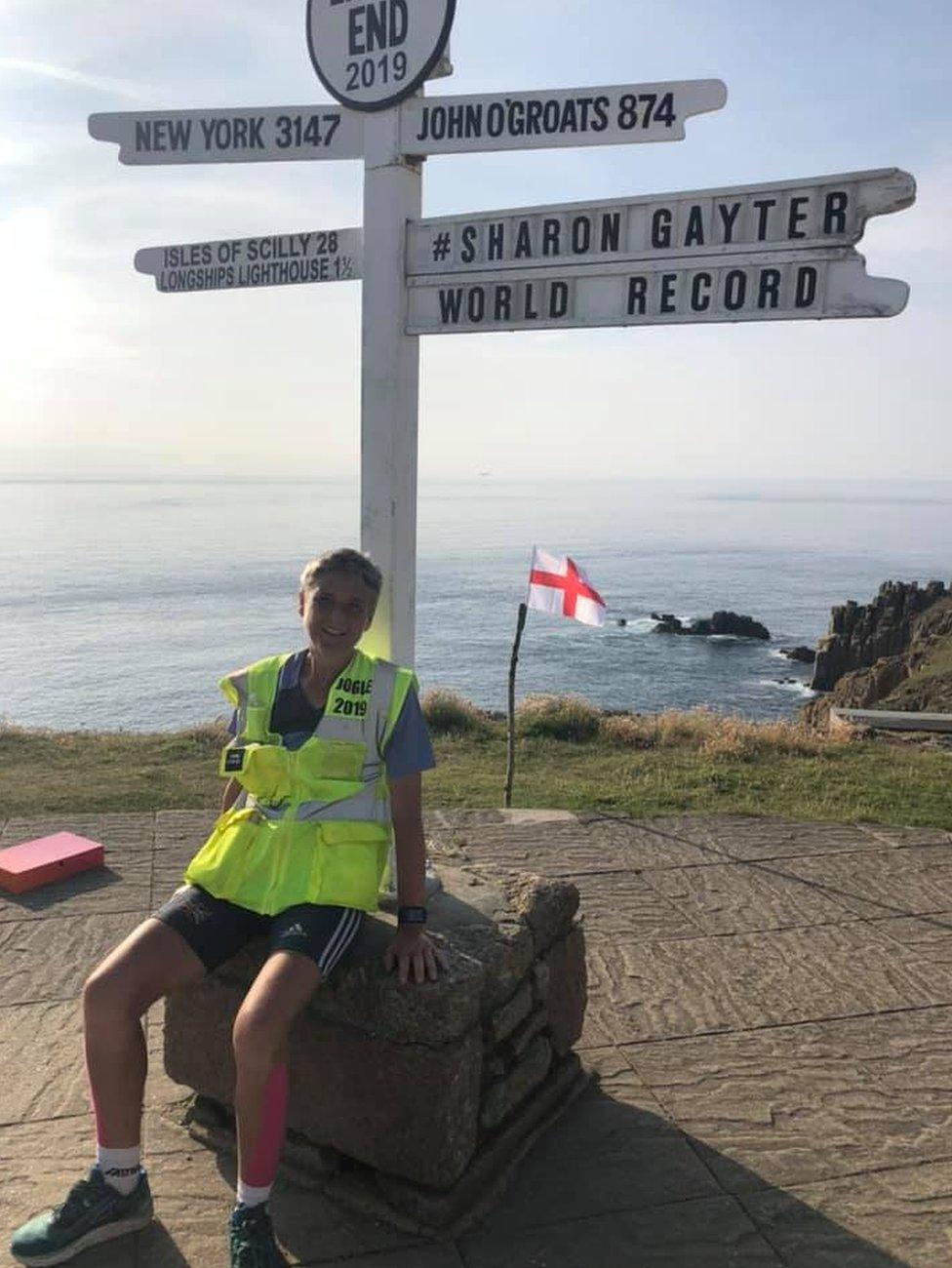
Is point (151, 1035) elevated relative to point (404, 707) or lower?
lower

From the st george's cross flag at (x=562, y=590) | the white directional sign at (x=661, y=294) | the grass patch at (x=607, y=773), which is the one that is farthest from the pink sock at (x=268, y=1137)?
the st george's cross flag at (x=562, y=590)

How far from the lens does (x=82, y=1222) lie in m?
2.66

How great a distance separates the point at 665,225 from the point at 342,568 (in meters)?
1.47

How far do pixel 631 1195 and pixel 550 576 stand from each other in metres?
5.52

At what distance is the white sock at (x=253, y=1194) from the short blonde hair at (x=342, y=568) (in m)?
1.63

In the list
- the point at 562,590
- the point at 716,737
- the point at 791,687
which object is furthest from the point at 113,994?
the point at 791,687

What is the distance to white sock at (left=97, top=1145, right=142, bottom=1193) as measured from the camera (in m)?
2.73

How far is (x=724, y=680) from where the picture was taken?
153 feet

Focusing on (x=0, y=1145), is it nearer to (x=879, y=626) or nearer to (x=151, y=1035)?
(x=151, y=1035)

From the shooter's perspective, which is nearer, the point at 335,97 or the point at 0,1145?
the point at 0,1145

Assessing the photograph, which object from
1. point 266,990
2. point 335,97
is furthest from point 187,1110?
point 335,97

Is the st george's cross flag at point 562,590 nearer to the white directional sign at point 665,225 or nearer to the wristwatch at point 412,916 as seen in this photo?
the white directional sign at point 665,225

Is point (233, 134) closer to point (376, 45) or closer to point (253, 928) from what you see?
point (376, 45)

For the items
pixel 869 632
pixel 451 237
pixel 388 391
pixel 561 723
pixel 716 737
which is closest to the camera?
pixel 451 237
